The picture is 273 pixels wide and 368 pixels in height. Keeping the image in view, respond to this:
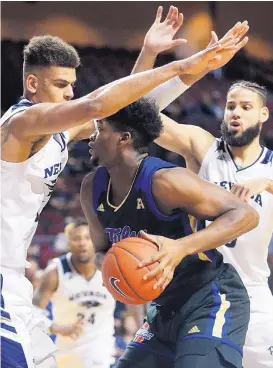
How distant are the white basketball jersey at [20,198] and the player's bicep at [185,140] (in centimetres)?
116

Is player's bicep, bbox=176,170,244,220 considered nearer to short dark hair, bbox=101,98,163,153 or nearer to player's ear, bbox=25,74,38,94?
short dark hair, bbox=101,98,163,153

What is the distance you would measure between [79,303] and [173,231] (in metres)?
3.96

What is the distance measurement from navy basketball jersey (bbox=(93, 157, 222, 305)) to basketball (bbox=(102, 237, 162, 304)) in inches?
9.3

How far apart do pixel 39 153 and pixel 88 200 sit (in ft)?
1.25

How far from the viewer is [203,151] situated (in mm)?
4820

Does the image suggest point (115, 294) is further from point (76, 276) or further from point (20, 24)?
point (20, 24)

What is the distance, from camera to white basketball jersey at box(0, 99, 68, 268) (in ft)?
11.4

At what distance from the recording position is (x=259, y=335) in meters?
4.38

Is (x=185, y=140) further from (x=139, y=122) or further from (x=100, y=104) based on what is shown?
(x=100, y=104)

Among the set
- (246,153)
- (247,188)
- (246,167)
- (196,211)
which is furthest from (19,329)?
(246,153)

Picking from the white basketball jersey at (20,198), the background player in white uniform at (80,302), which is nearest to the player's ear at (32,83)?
the white basketball jersey at (20,198)

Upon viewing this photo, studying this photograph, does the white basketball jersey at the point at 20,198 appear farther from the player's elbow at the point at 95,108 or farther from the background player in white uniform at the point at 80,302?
the background player in white uniform at the point at 80,302

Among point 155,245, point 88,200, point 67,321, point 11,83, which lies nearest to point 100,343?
point 67,321

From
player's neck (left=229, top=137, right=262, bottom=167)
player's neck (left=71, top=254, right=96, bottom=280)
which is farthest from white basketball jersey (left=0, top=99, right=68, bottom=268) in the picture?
player's neck (left=71, top=254, right=96, bottom=280)
